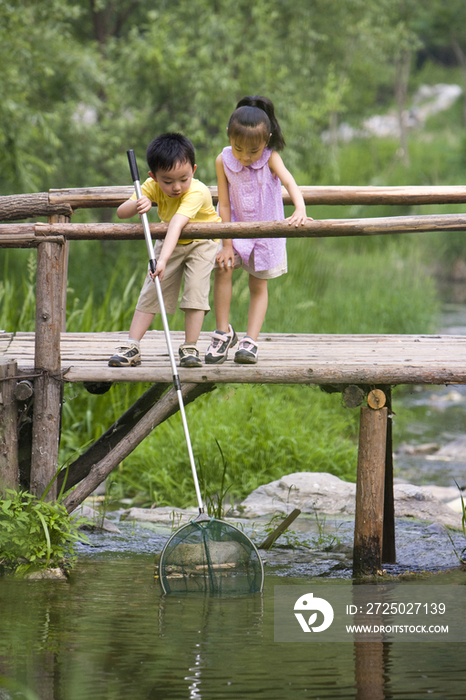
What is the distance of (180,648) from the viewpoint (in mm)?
3242

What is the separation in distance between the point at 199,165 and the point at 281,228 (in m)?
6.50

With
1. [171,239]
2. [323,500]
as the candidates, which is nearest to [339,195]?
[171,239]

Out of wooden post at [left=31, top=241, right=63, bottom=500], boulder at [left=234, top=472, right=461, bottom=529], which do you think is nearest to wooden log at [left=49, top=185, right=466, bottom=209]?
wooden post at [left=31, top=241, right=63, bottom=500]

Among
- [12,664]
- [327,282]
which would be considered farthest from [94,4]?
[12,664]

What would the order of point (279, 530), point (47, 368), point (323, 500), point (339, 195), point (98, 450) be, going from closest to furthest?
point (47, 368), point (98, 450), point (279, 530), point (339, 195), point (323, 500)

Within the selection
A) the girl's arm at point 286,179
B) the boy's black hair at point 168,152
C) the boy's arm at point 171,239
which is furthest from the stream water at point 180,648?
the boy's black hair at point 168,152

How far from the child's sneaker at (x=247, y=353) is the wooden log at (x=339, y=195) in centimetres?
105

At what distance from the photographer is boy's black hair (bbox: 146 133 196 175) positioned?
13.2 ft

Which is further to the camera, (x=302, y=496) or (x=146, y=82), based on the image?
(x=146, y=82)

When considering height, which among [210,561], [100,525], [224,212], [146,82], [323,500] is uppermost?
[146,82]

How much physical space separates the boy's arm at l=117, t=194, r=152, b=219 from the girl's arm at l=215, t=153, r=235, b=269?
0.42 meters

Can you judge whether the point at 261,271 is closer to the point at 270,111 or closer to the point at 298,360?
the point at 298,360

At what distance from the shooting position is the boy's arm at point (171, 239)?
398 cm

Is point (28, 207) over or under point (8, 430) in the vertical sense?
over
